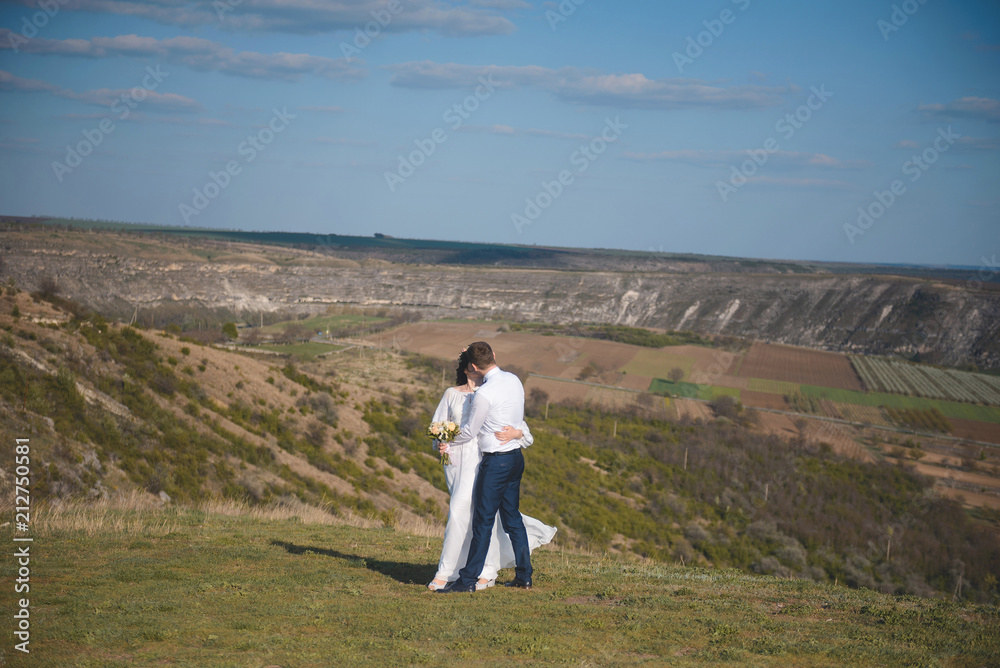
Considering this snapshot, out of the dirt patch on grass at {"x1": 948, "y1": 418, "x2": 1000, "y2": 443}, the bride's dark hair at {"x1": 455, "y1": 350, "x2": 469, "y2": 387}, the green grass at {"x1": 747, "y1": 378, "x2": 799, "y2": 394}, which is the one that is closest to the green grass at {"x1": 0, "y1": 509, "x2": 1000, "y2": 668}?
the bride's dark hair at {"x1": 455, "y1": 350, "x2": 469, "y2": 387}

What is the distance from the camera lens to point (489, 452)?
656 centimetres

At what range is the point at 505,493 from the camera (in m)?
6.70

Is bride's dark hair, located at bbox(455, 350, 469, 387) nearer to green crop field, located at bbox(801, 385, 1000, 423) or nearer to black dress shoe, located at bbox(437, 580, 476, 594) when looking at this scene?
black dress shoe, located at bbox(437, 580, 476, 594)

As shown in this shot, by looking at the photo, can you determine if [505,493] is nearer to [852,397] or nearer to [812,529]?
[812,529]

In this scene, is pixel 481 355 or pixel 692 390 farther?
pixel 692 390

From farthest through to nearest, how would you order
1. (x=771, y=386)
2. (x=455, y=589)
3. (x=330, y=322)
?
(x=330, y=322) < (x=771, y=386) < (x=455, y=589)

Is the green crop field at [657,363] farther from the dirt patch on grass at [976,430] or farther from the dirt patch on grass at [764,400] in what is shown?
the dirt patch on grass at [976,430]

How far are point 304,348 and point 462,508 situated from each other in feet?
200

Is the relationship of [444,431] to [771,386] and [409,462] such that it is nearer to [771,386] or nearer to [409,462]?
[409,462]

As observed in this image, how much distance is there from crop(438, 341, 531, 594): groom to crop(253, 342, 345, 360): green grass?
52727 mm

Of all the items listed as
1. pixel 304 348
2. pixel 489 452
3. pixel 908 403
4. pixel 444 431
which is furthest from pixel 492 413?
pixel 908 403

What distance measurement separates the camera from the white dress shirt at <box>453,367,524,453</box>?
21.4 ft

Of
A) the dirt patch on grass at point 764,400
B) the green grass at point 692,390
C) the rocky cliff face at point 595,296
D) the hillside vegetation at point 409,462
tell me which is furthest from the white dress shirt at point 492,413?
the rocky cliff face at point 595,296

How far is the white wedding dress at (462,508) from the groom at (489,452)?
70mm
